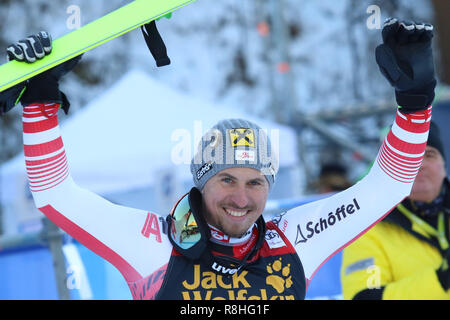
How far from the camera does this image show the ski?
5.39 feet

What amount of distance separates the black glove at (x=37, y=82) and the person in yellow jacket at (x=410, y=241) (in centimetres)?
143

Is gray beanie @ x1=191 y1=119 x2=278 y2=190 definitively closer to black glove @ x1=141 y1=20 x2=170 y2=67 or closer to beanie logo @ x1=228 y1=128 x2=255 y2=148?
beanie logo @ x1=228 y1=128 x2=255 y2=148

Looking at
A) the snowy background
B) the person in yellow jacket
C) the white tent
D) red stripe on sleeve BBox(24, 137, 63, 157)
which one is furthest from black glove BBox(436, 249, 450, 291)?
the snowy background

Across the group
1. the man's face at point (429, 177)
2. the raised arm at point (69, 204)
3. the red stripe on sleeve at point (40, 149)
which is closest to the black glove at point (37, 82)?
the raised arm at point (69, 204)

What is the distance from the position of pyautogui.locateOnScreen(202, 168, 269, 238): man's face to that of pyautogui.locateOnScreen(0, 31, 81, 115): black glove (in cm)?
57

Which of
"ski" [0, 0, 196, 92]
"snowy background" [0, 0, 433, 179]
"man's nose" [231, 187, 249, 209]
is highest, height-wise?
"snowy background" [0, 0, 433, 179]

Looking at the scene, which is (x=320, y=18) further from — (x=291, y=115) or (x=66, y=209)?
(x=66, y=209)

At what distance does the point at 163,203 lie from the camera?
4758mm

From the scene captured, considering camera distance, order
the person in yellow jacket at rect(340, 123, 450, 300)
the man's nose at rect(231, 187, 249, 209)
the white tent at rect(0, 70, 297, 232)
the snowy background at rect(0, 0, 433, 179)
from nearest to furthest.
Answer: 1. the man's nose at rect(231, 187, 249, 209)
2. the person in yellow jacket at rect(340, 123, 450, 300)
3. the white tent at rect(0, 70, 297, 232)
4. the snowy background at rect(0, 0, 433, 179)

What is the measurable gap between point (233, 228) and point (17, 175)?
439cm

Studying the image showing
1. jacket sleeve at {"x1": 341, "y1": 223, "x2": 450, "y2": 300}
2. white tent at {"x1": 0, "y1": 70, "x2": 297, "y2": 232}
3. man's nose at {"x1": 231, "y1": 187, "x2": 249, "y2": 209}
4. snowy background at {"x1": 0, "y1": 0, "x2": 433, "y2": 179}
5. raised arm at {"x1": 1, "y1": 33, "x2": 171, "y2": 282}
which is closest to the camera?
raised arm at {"x1": 1, "y1": 33, "x2": 171, "y2": 282}

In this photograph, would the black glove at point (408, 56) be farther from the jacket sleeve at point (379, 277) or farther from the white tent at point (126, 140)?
the white tent at point (126, 140)

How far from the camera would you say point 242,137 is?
208 centimetres

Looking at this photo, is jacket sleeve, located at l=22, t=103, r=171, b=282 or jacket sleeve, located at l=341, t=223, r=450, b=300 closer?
jacket sleeve, located at l=22, t=103, r=171, b=282
